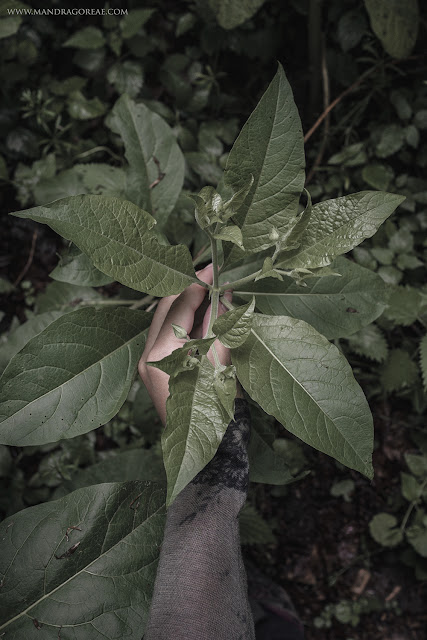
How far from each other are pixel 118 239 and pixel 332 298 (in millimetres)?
639

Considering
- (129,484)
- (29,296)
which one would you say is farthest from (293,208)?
(29,296)

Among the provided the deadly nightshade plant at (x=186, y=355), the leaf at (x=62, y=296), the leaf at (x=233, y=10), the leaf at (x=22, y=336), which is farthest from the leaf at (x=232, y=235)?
the leaf at (x=233, y=10)

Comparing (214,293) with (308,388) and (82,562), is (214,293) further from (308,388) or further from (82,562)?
(82,562)

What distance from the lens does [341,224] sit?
1.04 metres

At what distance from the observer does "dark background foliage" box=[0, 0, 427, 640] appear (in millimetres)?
2084

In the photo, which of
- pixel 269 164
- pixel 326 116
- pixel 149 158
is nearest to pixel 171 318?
pixel 269 164

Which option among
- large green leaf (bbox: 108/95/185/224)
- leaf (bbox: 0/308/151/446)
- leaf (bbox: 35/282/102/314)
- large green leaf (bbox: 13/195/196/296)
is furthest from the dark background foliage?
large green leaf (bbox: 13/195/196/296)

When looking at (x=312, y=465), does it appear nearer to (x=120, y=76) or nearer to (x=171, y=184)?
(x=171, y=184)

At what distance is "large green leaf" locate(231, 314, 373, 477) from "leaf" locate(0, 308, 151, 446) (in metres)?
0.33

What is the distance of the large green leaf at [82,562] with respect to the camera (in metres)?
1.19

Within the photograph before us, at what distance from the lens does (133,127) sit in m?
1.42

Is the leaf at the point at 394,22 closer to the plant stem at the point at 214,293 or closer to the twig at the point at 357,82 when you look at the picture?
the twig at the point at 357,82

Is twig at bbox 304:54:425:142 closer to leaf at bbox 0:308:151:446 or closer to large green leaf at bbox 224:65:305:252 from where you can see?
large green leaf at bbox 224:65:305:252

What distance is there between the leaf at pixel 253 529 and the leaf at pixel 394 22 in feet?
6.47
